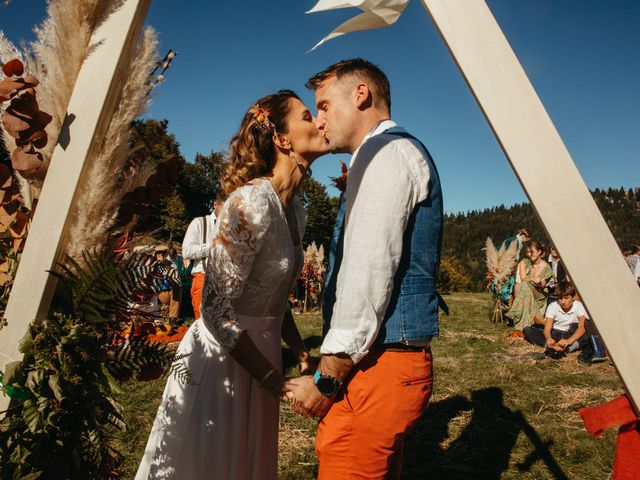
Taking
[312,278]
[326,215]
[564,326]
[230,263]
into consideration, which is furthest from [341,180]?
[326,215]

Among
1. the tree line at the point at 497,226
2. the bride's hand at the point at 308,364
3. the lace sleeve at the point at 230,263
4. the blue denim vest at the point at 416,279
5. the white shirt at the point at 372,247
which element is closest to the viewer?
the white shirt at the point at 372,247

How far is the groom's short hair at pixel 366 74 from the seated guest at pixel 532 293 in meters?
8.45

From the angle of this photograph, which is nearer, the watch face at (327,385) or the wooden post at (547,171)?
the wooden post at (547,171)

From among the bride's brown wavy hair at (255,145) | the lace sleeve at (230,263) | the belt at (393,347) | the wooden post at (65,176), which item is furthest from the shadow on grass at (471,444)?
the wooden post at (65,176)

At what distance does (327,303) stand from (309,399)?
36cm

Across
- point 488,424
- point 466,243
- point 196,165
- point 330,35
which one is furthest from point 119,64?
point 466,243

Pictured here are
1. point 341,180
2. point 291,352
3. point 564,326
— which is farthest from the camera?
point 564,326

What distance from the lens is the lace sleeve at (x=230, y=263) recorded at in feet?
5.33

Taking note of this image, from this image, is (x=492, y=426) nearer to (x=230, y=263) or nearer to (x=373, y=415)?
(x=373, y=415)

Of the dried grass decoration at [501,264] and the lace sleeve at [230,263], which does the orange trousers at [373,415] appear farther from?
the dried grass decoration at [501,264]

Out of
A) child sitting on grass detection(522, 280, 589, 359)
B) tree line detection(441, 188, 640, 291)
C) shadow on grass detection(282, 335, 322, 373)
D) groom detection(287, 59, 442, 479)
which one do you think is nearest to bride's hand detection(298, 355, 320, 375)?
groom detection(287, 59, 442, 479)

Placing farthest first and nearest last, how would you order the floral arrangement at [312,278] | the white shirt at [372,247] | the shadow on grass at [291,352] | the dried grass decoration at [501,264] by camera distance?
1. the floral arrangement at [312,278]
2. the dried grass decoration at [501,264]
3. the shadow on grass at [291,352]
4. the white shirt at [372,247]

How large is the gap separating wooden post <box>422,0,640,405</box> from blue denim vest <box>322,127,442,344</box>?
62 cm

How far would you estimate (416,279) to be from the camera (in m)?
1.55
